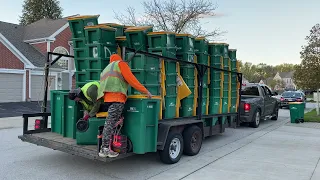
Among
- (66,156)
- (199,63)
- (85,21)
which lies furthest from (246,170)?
(85,21)

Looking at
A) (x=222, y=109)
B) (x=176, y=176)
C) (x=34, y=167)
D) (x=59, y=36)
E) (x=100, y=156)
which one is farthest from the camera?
(x=59, y=36)

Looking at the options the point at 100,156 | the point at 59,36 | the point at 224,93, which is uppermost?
the point at 59,36

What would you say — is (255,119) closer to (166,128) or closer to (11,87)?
(166,128)

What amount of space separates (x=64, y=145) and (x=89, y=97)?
0.98 m

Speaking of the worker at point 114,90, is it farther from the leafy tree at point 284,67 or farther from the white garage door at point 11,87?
the leafy tree at point 284,67

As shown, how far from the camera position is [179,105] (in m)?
7.06

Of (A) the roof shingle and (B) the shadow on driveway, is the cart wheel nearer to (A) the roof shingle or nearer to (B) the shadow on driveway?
(B) the shadow on driveway

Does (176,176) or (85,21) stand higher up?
(85,21)

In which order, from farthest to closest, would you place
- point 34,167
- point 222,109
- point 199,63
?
point 222,109, point 199,63, point 34,167

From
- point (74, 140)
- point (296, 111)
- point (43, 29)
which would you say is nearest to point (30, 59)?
point (43, 29)

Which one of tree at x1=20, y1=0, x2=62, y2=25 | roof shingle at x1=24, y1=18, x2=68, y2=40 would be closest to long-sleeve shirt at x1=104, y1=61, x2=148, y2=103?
roof shingle at x1=24, y1=18, x2=68, y2=40

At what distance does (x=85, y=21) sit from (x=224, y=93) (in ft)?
14.3

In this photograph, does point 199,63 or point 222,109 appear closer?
point 199,63

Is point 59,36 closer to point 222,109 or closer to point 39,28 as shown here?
point 39,28
